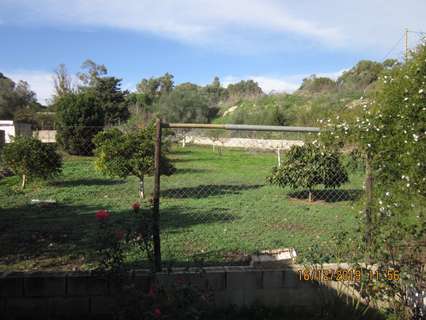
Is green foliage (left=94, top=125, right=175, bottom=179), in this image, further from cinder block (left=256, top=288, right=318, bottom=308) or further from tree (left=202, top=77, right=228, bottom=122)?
tree (left=202, top=77, right=228, bottom=122)

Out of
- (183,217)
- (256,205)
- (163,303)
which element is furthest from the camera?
(256,205)

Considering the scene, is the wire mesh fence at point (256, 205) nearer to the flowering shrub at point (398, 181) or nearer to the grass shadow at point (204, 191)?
the grass shadow at point (204, 191)

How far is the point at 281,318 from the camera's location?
3361 mm

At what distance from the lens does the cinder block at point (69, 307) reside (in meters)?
3.30

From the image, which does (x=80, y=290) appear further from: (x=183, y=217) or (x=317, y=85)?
(x=317, y=85)

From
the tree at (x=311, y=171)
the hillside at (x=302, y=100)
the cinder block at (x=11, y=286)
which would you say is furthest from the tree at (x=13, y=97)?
the cinder block at (x=11, y=286)

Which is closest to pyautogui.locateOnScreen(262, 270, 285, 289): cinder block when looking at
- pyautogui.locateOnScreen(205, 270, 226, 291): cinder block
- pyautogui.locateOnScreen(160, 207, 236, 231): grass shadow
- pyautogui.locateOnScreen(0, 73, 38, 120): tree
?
pyautogui.locateOnScreen(205, 270, 226, 291): cinder block

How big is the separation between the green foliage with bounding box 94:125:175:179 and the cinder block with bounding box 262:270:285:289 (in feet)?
20.3

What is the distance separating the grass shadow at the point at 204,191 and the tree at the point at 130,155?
2.66 ft

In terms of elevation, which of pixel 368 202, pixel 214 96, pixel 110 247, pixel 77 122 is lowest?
pixel 110 247

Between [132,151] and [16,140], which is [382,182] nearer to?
[132,151]

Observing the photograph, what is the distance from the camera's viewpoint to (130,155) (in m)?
9.59

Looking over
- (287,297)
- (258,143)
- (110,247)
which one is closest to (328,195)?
(258,143)

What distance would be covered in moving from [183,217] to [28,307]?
4019mm
